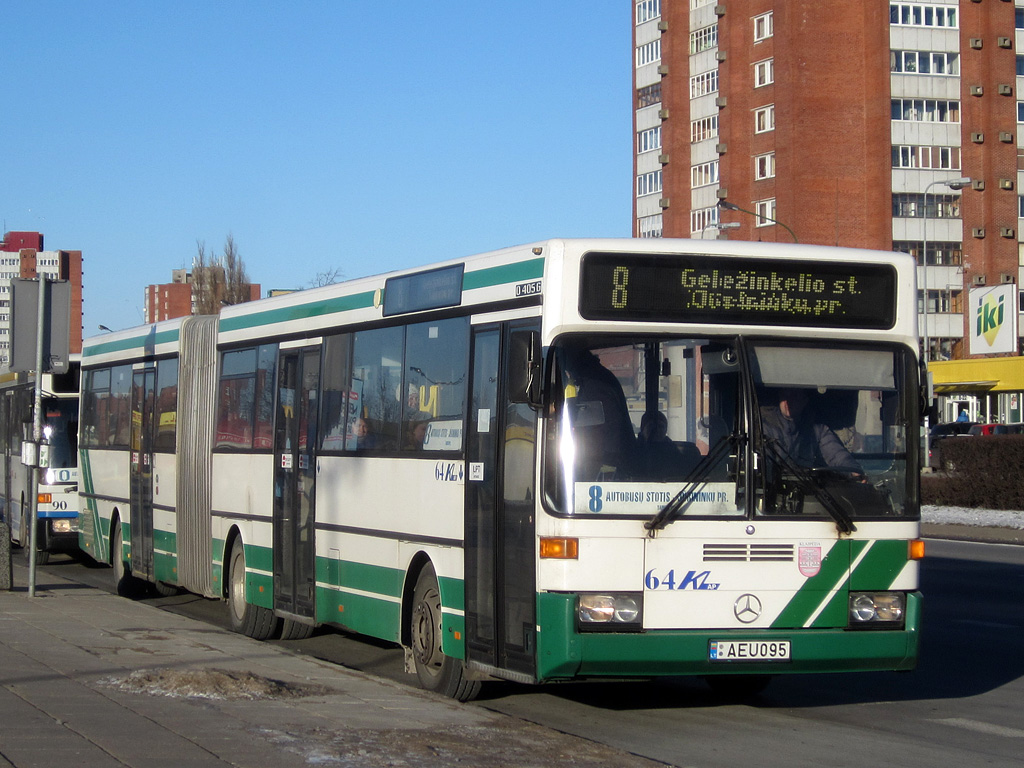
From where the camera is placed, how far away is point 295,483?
1290cm

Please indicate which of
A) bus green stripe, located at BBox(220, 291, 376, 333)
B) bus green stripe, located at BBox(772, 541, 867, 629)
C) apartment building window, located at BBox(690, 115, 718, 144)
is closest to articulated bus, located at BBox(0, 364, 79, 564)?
bus green stripe, located at BBox(220, 291, 376, 333)

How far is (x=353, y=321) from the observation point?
39.2ft

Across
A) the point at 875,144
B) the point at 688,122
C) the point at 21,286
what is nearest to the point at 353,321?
the point at 21,286

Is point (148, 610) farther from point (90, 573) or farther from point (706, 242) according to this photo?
point (706, 242)

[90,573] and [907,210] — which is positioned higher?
[907,210]

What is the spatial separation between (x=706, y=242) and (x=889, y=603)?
254cm

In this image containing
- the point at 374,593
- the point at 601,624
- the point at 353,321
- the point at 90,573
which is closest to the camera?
the point at 601,624

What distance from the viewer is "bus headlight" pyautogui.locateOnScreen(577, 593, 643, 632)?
27.3 feet

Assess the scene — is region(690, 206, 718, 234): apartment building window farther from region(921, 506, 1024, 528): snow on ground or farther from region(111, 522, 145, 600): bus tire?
region(111, 522, 145, 600): bus tire

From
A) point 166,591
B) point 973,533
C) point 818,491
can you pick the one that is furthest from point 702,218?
point 818,491

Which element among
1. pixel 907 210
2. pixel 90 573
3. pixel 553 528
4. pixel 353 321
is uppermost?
pixel 907 210

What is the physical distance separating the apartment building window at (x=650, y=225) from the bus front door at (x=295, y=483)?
236ft

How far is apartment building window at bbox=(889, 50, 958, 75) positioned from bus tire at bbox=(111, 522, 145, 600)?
207 ft

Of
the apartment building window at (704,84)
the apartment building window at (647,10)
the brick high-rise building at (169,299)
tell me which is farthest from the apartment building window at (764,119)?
the brick high-rise building at (169,299)
